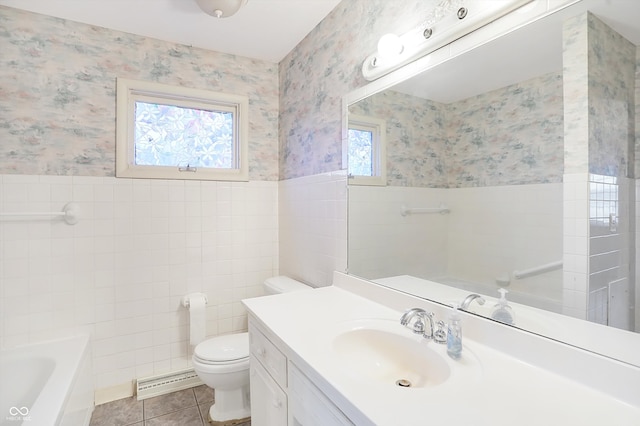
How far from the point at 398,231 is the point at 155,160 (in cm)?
185

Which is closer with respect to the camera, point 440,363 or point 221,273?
point 440,363

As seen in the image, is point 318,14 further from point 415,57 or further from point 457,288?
point 457,288

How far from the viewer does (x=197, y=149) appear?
2445 mm

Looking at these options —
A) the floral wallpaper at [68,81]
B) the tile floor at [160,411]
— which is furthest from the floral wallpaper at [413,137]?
the tile floor at [160,411]

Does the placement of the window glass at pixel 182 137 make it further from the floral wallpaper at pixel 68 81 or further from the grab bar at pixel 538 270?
the grab bar at pixel 538 270

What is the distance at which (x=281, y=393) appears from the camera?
3.77 feet

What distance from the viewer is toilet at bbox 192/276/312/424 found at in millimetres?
1805

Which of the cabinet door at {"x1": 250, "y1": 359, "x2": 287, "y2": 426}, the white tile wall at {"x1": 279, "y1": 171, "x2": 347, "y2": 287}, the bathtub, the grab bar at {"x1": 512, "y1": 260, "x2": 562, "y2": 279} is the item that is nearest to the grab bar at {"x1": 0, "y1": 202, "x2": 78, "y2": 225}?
the bathtub

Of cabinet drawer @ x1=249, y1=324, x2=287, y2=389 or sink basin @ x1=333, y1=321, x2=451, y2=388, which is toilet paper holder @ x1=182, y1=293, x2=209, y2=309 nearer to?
cabinet drawer @ x1=249, y1=324, x2=287, y2=389

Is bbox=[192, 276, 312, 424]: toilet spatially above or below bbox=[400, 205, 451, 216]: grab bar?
below

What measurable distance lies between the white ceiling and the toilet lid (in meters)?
2.07

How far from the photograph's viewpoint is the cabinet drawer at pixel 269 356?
1.13m

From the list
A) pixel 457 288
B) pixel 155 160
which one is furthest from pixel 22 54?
pixel 457 288

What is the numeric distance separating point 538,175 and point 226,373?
5.93ft
